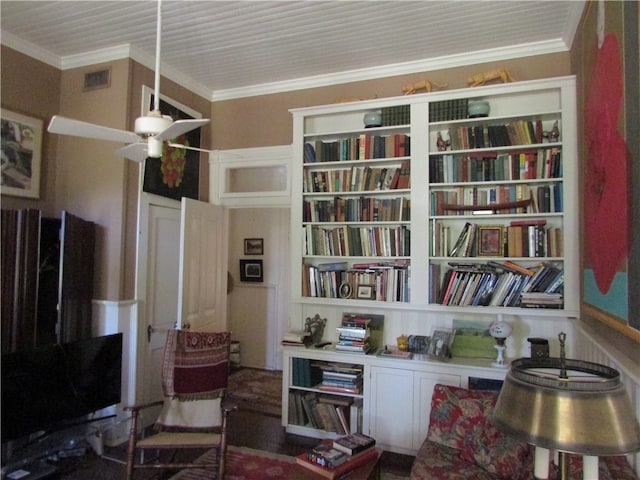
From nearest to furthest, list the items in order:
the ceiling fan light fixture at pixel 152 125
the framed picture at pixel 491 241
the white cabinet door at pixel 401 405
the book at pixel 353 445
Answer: the ceiling fan light fixture at pixel 152 125 → the book at pixel 353 445 → the white cabinet door at pixel 401 405 → the framed picture at pixel 491 241

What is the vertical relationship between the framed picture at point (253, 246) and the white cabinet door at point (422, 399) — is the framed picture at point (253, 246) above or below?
above

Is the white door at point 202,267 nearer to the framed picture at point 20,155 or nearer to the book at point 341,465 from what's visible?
the framed picture at point 20,155

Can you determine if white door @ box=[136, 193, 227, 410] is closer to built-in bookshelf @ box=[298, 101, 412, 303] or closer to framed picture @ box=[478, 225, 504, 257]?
built-in bookshelf @ box=[298, 101, 412, 303]

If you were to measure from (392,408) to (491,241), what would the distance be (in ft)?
4.88

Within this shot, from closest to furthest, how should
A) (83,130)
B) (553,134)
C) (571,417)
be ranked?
(571,417)
(83,130)
(553,134)

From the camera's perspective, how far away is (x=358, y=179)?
12.4ft

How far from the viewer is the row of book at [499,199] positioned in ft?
10.5

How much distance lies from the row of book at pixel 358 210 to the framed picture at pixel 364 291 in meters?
0.56

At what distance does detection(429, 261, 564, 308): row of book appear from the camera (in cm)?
316

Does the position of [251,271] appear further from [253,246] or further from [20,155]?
[20,155]

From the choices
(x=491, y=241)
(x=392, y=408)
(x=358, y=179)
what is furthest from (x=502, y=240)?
(x=392, y=408)

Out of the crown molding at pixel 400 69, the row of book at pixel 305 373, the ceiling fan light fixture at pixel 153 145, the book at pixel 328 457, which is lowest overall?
the book at pixel 328 457

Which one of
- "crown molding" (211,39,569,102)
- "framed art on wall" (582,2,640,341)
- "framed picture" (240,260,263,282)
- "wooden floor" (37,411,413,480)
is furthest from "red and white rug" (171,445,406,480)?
"crown molding" (211,39,569,102)

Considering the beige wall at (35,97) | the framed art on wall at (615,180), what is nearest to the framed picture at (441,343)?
the framed art on wall at (615,180)
